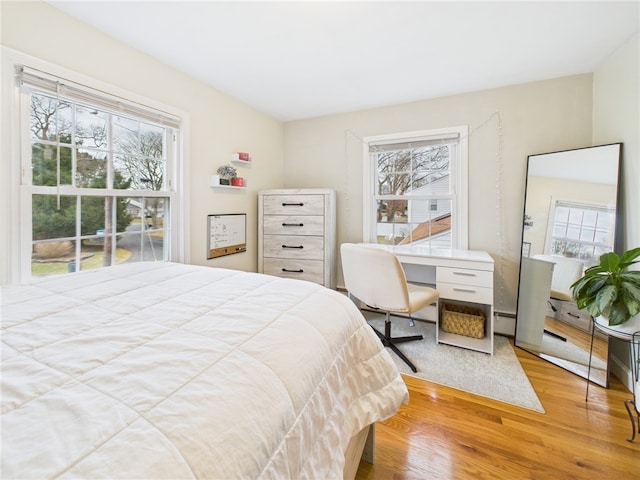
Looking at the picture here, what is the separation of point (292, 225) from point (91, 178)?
1.80 metres

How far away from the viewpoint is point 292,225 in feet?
10.5

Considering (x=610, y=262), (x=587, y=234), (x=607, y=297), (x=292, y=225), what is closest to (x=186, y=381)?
(x=607, y=297)

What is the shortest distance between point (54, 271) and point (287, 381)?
189 cm

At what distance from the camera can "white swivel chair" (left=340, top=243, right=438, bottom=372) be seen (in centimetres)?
214

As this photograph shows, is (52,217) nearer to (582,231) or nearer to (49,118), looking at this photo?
(49,118)

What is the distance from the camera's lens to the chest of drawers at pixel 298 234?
10.2 ft

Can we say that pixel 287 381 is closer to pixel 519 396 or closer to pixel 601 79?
pixel 519 396

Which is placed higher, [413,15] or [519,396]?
[413,15]

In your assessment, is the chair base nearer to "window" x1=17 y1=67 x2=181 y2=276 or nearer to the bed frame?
the bed frame

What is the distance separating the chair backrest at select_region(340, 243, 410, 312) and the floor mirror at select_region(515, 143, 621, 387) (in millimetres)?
1259

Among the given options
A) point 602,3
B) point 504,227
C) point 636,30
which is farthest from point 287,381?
point 636,30

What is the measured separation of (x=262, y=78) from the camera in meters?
2.55

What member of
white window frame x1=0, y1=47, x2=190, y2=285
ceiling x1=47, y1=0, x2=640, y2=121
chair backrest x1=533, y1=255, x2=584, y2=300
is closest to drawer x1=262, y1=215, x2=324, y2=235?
ceiling x1=47, y1=0, x2=640, y2=121

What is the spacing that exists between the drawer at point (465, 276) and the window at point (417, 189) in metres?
0.56
